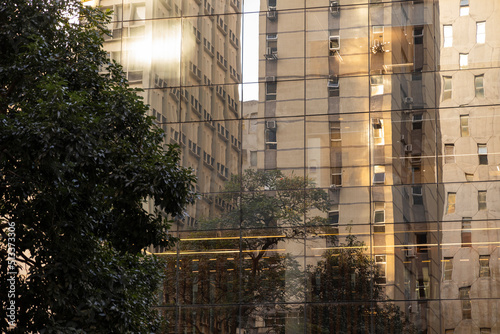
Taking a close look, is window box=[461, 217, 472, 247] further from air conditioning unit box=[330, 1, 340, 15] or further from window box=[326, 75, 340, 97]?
air conditioning unit box=[330, 1, 340, 15]

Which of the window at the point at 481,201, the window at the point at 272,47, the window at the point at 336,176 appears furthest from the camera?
the window at the point at 272,47

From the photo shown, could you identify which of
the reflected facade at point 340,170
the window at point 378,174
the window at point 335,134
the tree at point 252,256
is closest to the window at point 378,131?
the reflected facade at point 340,170

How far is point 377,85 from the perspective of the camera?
82.3ft

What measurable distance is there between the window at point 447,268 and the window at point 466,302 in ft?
1.76

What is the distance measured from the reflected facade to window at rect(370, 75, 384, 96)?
1.2 inches

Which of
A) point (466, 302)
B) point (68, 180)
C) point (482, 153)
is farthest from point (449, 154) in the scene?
point (68, 180)

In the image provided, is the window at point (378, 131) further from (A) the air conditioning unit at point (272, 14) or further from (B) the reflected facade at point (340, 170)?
(A) the air conditioning unit at point (272, 14)

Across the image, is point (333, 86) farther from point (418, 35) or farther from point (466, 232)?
point (466, 232)

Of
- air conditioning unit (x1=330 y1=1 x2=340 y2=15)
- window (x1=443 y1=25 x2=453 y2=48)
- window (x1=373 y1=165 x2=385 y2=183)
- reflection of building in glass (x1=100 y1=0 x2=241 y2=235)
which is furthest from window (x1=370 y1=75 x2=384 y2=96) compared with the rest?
reflection of building in glass (x1=100 y1=0 x2=241 y2=235)

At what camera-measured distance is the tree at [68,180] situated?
1244 cm

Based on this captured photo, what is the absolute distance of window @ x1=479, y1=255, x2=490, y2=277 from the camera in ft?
75.9

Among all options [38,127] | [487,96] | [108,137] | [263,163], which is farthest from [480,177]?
[38,127]

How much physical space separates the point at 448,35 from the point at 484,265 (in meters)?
6.97

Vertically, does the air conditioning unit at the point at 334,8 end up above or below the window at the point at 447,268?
above
